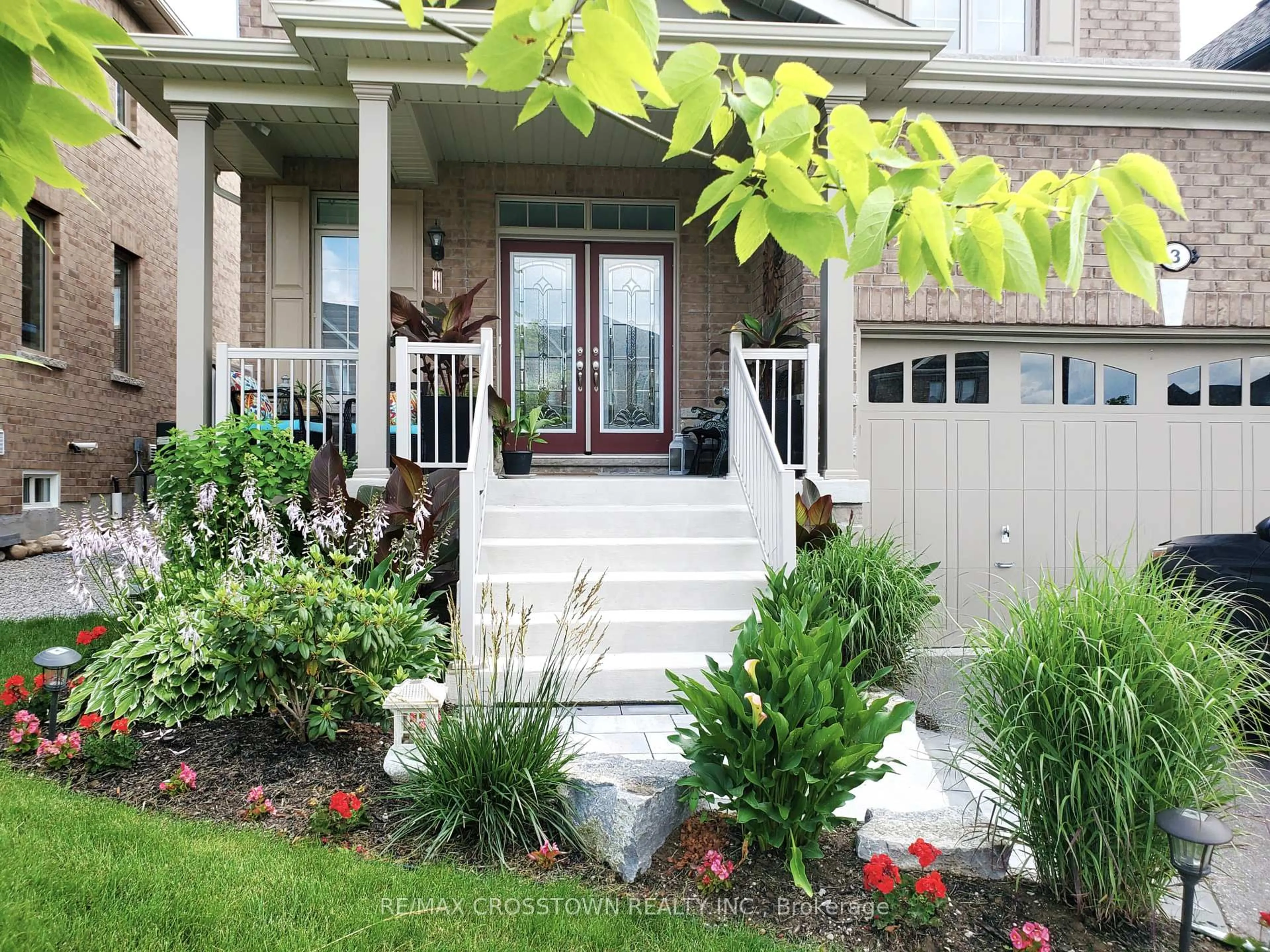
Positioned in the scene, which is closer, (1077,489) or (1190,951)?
(1190,951)

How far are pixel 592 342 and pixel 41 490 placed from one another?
6.10 m

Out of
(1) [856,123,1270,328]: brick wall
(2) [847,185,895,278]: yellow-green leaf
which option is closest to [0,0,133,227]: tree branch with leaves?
(2) [847,185,895,278]: yellow-green leaf

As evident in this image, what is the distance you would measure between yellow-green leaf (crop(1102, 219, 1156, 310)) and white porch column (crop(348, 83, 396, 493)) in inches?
193

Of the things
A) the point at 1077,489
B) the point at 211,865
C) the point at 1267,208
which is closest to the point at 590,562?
the point at 211,865

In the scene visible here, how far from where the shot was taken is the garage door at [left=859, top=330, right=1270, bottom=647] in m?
6.32

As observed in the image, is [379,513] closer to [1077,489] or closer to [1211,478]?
[1077,489]

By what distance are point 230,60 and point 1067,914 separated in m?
6.47

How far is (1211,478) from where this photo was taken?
21.3ft

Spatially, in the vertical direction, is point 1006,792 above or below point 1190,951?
above

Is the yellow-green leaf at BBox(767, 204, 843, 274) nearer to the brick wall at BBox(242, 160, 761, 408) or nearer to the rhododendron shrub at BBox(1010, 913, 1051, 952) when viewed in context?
the rhododendron shrub at BBox(1010, 913, 1051, 952)

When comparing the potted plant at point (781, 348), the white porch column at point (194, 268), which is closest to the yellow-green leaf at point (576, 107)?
the potted plant at point (781, 348)

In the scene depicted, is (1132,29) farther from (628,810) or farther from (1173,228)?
(628,810)

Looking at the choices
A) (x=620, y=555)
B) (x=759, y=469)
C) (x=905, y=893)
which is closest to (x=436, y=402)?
(x=620, y=555)

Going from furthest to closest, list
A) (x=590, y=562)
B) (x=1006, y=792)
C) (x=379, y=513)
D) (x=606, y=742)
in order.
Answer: (x=590, y=562)
(x=379, y=513)
(x=606, y=742)
(x=1006, y=792)
